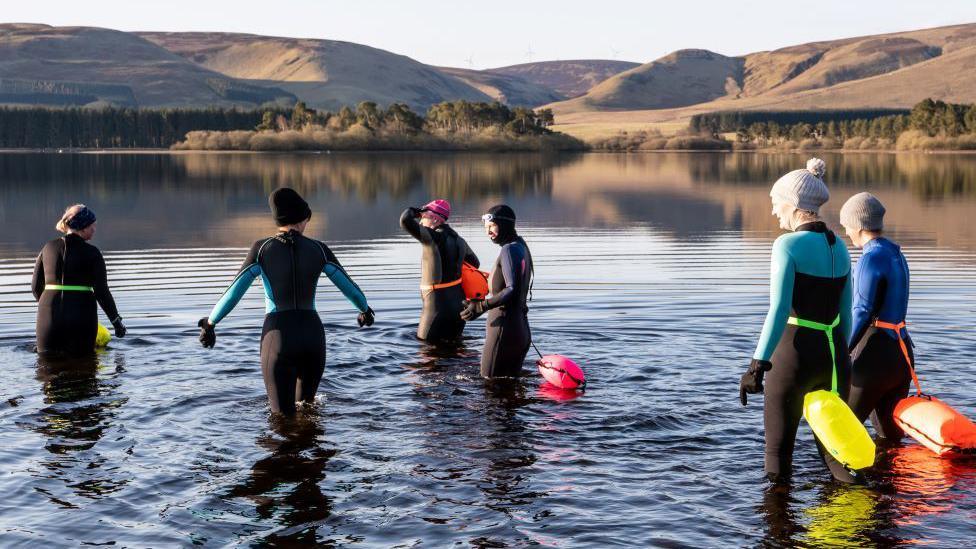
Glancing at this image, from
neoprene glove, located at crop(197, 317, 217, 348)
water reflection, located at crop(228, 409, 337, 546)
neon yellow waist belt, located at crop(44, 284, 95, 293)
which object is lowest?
water reflection, located at crop(228, 409, 337, 546)

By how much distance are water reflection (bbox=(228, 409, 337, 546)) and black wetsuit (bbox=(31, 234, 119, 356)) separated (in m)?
5.21

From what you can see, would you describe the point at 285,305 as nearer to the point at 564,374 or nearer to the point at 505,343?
the point at 505,343

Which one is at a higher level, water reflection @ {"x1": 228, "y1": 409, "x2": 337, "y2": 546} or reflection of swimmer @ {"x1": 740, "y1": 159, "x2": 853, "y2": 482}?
reflection of swimmer @ {"x1": 740, "y1": 159, "x2": 853, "y2": 482}

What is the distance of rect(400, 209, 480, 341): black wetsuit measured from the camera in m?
17.6

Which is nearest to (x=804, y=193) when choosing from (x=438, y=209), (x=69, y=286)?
(x=438, y=209)

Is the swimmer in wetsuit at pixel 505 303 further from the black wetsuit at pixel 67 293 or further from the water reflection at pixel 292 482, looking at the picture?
the black wetsuit at pixel 67 293

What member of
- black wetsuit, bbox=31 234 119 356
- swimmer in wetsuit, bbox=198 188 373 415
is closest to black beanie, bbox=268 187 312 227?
swimmer in wetsuit, bbox=198 188 373 415

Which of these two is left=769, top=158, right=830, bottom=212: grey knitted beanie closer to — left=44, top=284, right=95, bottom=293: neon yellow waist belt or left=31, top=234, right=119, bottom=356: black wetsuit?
left=31, top=234, right=119, bottom=356: black wetsuit

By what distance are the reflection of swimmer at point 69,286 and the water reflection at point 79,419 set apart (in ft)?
1.24

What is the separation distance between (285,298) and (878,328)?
21.2 feet

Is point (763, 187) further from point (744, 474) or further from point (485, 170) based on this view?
point (744, 474)

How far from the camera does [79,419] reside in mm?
12695

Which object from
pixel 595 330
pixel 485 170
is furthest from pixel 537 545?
pixel 485 170

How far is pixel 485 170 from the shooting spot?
95438 mm
